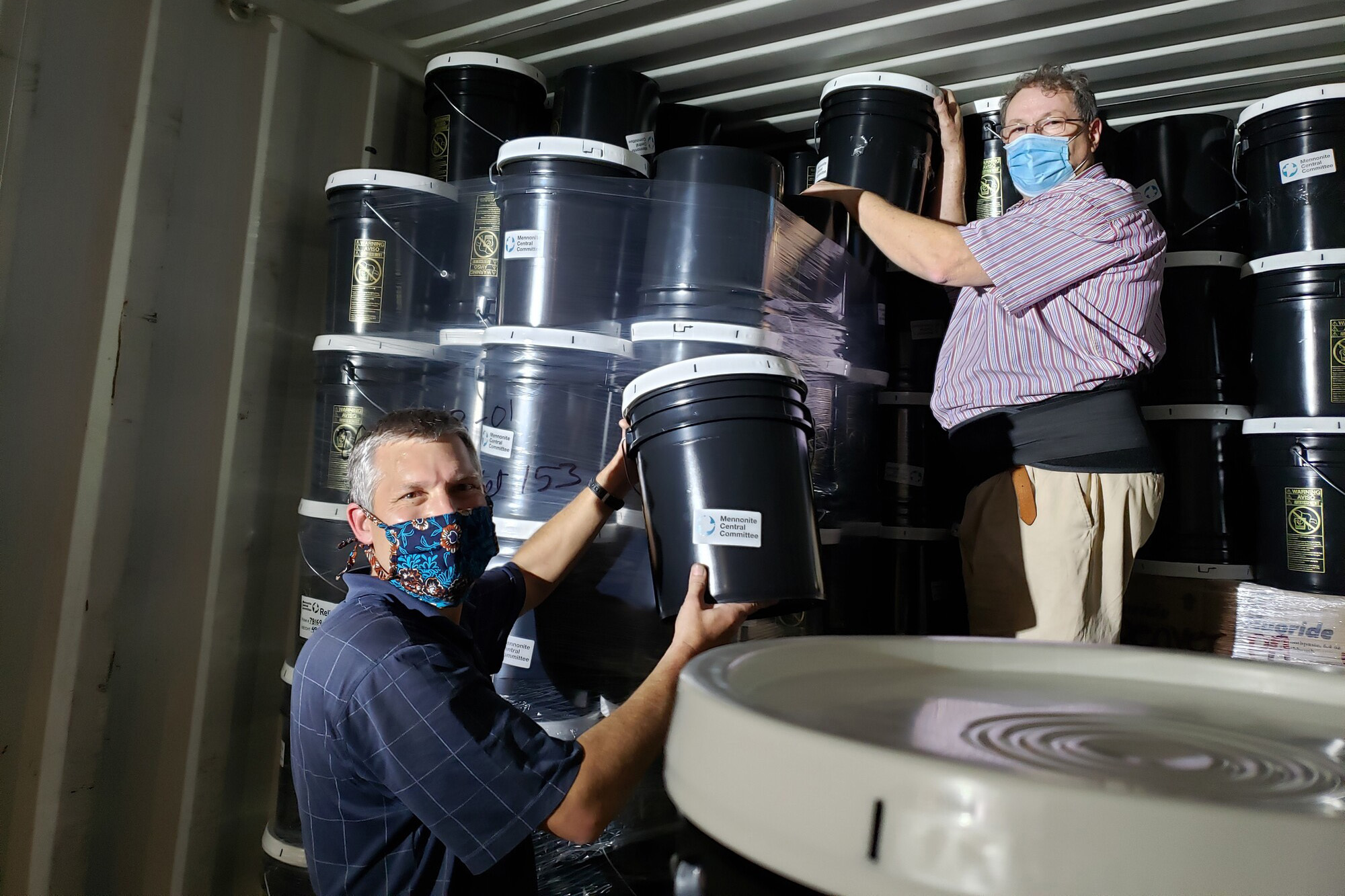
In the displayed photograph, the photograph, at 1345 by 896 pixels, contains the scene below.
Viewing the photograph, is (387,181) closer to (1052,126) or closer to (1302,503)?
(1052,126)

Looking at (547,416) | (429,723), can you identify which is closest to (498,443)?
(547,416)

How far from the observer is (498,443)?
7.45 feet

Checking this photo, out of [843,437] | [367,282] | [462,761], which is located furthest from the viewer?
[843,437]

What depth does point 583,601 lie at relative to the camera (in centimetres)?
222

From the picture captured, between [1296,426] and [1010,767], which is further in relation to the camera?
[1296,426]

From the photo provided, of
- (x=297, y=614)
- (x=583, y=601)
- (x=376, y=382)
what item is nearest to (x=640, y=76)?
(x=376, y=382)

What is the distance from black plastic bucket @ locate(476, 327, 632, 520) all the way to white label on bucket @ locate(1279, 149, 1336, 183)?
1.97 m

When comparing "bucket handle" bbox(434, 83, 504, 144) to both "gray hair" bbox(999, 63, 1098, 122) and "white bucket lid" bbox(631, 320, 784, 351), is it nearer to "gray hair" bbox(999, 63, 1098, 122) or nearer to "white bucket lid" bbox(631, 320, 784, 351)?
"white bucket lid" bbox(631, 320, 784, 351)

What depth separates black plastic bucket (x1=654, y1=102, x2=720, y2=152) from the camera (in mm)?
3287

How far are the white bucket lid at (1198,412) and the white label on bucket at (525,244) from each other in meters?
1.81

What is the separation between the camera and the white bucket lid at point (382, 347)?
2.52 metres

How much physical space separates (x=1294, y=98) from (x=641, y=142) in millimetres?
1904

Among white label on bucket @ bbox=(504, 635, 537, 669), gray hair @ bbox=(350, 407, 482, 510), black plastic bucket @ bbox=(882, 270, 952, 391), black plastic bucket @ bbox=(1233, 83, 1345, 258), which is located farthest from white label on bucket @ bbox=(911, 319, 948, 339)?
gray hair @ bbox=(350, 407, 482, 510)

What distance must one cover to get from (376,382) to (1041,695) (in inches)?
81.8
